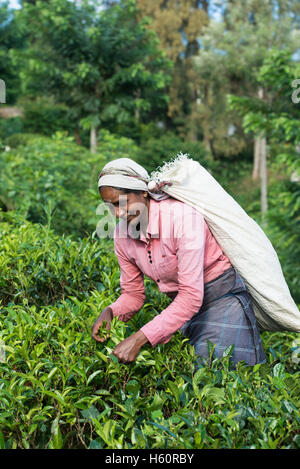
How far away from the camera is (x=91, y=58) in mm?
16344

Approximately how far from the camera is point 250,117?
682 centimetres

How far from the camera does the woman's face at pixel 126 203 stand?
6.68 ft

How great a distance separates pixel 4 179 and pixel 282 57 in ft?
12.6

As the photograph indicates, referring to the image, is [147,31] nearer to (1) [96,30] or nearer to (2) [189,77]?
(1) [96,30]

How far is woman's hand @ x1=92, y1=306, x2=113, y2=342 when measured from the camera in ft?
6.28

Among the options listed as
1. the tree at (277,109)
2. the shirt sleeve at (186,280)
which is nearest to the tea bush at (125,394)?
the shirt sleeve at (186,280)

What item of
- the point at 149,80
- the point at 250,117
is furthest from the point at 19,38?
the point at 250,117

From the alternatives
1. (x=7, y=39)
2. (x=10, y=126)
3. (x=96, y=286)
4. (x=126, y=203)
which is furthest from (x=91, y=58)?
(x=126, y=203)

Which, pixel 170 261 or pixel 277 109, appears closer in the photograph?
pixel 170 261

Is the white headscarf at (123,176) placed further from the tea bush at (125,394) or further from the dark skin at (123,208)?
the tea bush at (125,394)

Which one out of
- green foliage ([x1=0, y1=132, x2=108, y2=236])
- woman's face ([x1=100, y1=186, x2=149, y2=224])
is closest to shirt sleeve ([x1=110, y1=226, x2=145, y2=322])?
woman's face ([x1=100, y1=186, x2=149, y2=224])

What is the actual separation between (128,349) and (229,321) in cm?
69

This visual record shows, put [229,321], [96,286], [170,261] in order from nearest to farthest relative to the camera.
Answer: [170,261], [229,321], [96,286]

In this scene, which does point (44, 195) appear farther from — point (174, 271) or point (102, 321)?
point (102, 321)
